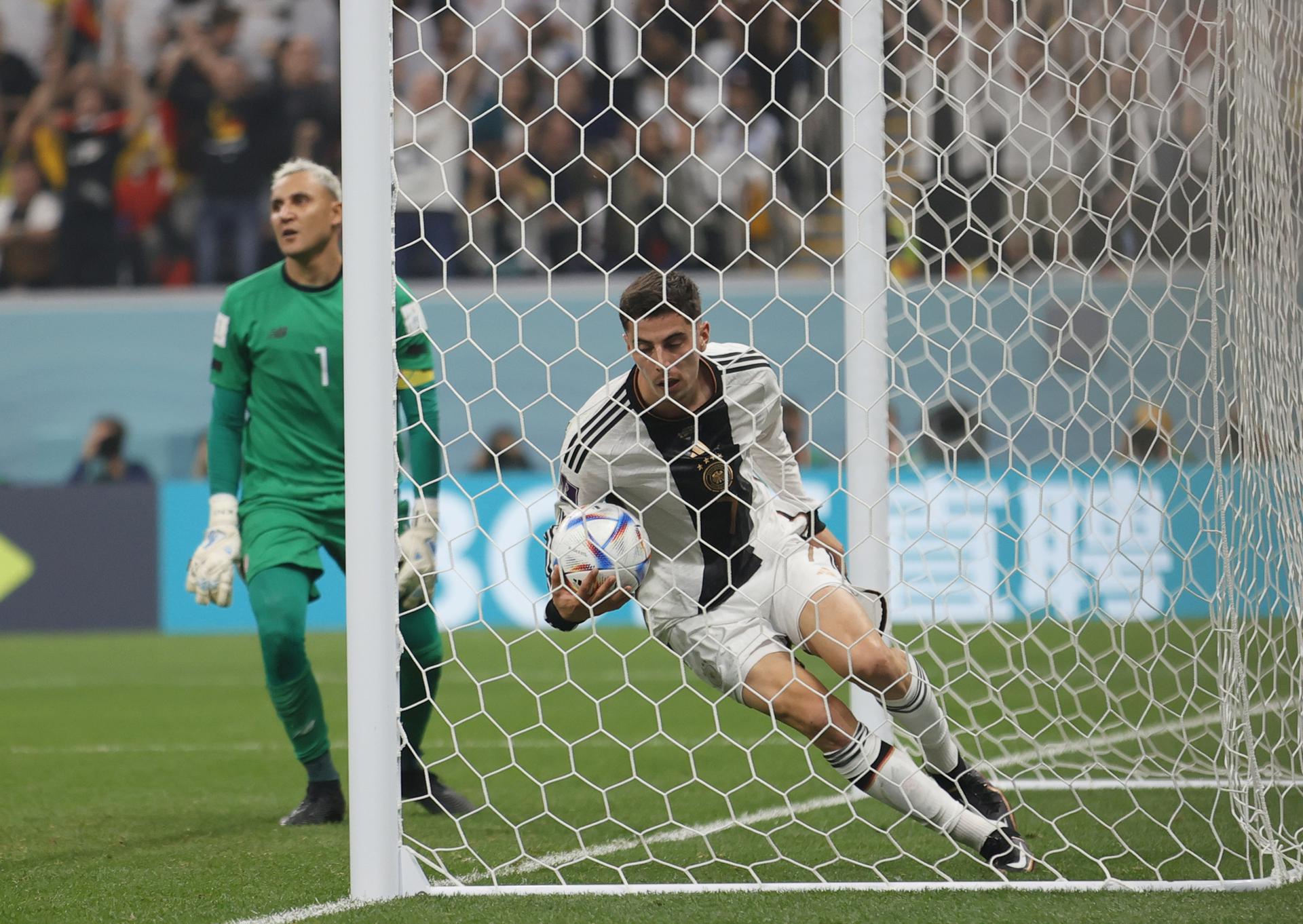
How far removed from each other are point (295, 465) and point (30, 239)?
928 cm

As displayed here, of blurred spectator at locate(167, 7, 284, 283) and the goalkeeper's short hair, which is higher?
blurred spectator at locate(167, 7, 284, 283)

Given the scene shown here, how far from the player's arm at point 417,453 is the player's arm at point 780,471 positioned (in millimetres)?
845

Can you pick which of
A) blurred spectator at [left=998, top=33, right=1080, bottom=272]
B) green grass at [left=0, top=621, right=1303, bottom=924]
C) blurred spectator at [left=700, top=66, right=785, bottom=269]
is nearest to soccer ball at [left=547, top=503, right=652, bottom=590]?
green grass at [left=0, top=621, right=1303, bottom=924]

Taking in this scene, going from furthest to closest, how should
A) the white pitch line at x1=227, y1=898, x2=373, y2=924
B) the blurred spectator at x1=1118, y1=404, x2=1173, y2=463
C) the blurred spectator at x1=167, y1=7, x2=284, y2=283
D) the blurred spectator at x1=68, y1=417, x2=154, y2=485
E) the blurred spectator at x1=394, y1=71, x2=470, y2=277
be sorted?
the blurred spectator at x1=167, y1=7, x2=284, y2=283, the blurred spectator at x1=68, y1=417, x2=154, y2=485, the blurred spectator at x1=394, y1=71, x2=470, y2=277, the blurred spectator at x1=1118, y1=404, x2=1173, y2=463, the white pitch line at x1=227, y1=898, x2=373, y2=924

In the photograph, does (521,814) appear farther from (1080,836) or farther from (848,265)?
(848,265)

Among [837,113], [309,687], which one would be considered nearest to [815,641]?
[309,687]

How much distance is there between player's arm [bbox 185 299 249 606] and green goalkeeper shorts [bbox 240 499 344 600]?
0.14 feet

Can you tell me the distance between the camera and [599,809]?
172 inches

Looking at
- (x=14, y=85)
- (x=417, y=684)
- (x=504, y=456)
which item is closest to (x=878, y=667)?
(x=417, y=684)

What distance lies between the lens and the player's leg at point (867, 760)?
3.27m

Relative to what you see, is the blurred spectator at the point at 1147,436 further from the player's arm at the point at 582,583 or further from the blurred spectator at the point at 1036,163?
the player's arm at the point at 582,583

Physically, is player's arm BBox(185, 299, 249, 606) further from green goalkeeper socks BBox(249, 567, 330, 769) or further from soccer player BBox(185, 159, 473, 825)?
green goalkeeper socks BBox(249, 567, 330, 769)

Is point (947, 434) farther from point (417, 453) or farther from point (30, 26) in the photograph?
point (30, 26)

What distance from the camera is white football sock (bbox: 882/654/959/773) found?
11.2 ft
